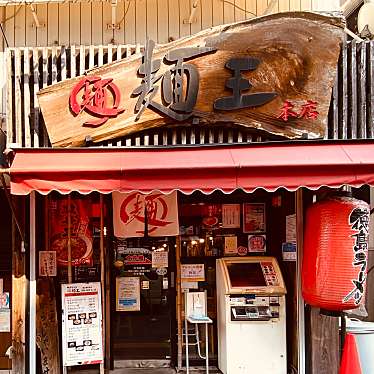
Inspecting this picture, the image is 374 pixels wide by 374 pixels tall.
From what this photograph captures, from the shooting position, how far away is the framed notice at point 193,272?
29.1 ft

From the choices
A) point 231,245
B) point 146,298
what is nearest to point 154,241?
point 146,298

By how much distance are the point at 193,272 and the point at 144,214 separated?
1.28m

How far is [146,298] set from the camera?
890 centimetres

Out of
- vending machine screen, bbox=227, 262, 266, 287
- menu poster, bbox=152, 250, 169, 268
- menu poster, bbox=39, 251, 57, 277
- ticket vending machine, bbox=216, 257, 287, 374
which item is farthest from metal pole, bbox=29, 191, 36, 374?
vending machine screen, bbox=227, 262, 266, 287

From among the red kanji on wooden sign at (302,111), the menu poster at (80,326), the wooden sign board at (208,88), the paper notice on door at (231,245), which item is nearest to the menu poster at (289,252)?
the paper notice on door at (231,245)

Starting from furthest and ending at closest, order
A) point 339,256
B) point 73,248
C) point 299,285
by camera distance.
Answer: point 73,248 → point 299,285 → point 339,256

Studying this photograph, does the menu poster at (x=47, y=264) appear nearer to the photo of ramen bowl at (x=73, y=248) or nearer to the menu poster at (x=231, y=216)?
the photo of ramen bowl at (x=73, y=248)

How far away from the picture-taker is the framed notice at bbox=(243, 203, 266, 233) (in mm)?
9008

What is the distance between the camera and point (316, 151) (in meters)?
6.80

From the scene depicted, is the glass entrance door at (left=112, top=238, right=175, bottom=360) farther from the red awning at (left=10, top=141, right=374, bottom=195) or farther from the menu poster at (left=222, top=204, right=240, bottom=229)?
the red awning at (left=10, top=141, right=374, bottom=195)

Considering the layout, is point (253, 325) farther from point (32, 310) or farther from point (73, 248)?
point (32, 310)

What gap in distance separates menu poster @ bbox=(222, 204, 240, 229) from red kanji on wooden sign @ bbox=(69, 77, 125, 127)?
2.60 metres

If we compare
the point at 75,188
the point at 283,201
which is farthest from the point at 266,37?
the point at 75,188

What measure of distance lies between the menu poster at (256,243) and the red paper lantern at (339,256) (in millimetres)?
1882
